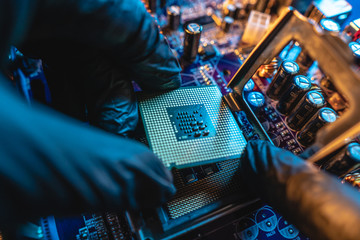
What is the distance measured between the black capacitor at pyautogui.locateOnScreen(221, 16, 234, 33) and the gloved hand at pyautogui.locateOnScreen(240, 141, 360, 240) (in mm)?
1480

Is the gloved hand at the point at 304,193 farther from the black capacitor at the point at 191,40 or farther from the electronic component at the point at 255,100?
the black capacitor at the point at 191,40

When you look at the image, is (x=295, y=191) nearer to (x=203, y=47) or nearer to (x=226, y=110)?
(x=226, y=110)

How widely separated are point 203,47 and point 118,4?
3.67ft

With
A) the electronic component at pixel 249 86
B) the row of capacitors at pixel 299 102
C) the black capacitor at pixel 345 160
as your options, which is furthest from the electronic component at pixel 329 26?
the black capacitor at pixel 345 160

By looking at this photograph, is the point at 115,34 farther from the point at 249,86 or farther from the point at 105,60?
the point at 249,86

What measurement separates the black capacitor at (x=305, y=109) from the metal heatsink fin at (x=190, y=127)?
0.52 metres

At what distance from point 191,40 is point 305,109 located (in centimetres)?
103

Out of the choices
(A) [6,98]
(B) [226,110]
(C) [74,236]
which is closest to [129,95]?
(B) [226,110]

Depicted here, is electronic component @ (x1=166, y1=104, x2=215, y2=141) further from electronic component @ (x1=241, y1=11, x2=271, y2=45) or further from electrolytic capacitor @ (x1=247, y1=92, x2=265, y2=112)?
electronic component @ (x1=241, y1=11, x2=271, y2=45)

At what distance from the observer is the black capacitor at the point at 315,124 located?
4.95ft

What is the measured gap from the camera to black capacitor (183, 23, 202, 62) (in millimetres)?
1881

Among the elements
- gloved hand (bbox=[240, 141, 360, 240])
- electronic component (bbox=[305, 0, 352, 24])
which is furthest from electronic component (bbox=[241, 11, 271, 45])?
gloved hand (bbox=[240, 141, 360, 240])

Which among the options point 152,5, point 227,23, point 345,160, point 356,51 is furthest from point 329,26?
point 152,5

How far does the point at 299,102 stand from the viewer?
1.69 meters
